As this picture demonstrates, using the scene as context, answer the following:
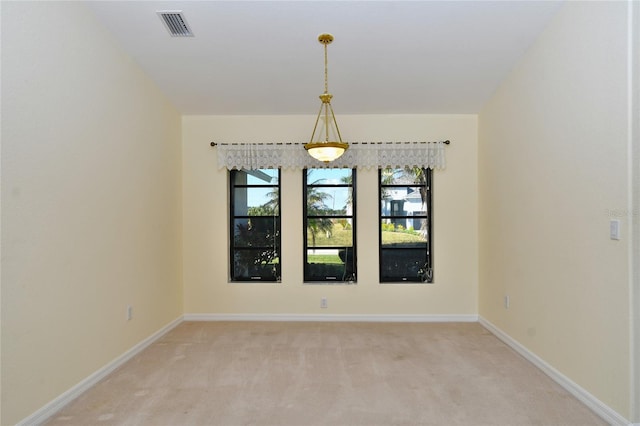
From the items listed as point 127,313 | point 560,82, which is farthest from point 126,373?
point 560,82

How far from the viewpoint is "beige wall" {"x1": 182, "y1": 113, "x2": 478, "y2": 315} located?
14.8ft

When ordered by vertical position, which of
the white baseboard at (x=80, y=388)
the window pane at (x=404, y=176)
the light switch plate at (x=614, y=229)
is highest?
the window pane at (x=404, y=176)

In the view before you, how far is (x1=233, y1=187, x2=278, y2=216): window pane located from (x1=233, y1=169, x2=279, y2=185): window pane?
0.09 metres

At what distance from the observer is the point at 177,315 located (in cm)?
441

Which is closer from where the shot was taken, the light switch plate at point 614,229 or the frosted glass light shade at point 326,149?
the light switch plate at point 614,229

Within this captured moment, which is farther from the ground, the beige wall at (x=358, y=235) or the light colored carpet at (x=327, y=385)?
the beige wall at (x=358, y=235)

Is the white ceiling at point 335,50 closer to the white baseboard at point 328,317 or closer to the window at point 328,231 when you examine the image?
the window at point 328,231

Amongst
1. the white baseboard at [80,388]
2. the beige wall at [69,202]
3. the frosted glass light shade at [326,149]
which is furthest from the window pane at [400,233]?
the white baseboard at [80,388]

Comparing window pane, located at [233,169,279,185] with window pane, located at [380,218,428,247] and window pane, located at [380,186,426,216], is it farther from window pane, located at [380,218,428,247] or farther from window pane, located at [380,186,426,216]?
window pane, located at [380,218,428,247]

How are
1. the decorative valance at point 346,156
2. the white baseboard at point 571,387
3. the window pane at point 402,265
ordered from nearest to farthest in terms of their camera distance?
1. the white baseboard at point 571,387
2. the decorative valance at point 346,156
3. the window pane at point 402,265

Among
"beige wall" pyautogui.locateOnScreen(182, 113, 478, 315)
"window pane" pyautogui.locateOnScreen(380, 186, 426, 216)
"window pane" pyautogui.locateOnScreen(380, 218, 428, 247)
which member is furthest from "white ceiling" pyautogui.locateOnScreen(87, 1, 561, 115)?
Answer: "window pane" pyautogui.locateOnScreen(380, 218, 428, 247)

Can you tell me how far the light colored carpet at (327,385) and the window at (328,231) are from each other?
2.90ft

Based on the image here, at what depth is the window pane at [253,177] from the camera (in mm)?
4676

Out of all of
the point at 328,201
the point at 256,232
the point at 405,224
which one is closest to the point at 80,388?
the point at 256,232
